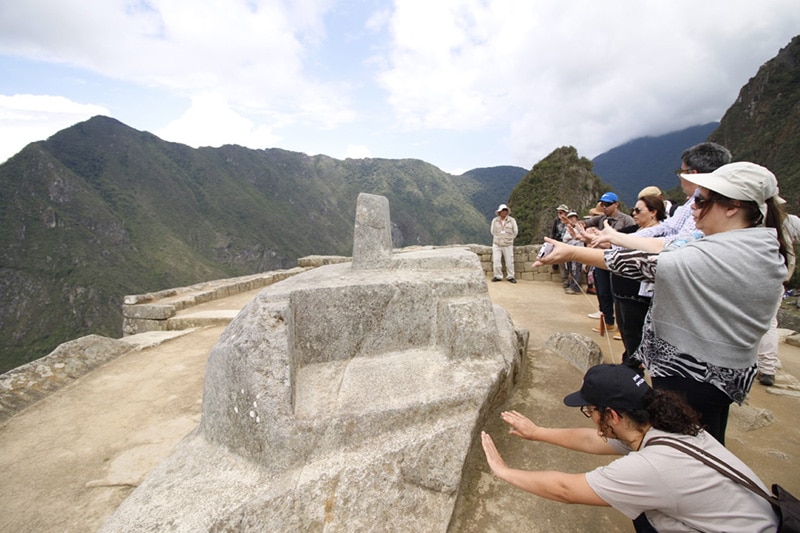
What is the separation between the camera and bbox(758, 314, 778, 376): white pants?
10.7 feet

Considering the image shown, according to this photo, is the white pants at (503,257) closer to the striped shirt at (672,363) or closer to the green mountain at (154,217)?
the striped shirt at (672,363)

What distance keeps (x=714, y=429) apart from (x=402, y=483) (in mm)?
1501

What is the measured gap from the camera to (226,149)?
78062 mm

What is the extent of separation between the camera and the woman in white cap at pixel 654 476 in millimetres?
1259

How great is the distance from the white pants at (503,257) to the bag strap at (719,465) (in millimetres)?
7573

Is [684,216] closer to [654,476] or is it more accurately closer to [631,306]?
[631,306]

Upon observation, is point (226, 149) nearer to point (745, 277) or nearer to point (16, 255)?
point (16, 255)

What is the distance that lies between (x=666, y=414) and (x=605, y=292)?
341 centimetres

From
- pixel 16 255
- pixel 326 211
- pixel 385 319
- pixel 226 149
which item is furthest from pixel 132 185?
pixel 385 319

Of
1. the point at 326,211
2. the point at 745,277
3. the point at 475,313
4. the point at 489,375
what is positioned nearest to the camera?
the point at 745,277

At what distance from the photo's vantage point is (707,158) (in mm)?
2459

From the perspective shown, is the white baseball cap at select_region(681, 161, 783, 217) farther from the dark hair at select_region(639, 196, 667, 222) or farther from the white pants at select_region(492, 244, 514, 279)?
the white pants at select_region(492, 244, 514, 279)

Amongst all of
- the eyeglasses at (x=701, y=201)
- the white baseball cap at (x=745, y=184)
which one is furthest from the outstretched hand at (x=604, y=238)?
the white baseball cap at (x=745, y=184)

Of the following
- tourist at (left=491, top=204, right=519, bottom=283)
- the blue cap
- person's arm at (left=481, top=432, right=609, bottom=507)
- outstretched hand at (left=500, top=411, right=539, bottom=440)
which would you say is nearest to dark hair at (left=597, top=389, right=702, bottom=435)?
person's arm at (left=481, top=432, right=609, bottom=507)
